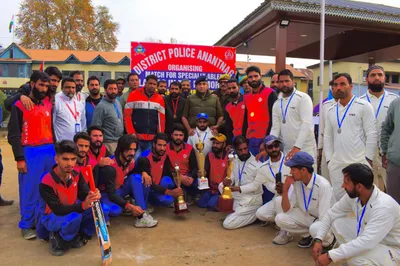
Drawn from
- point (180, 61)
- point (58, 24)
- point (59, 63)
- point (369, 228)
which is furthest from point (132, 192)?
point (58, 24)

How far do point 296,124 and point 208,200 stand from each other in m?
2.02

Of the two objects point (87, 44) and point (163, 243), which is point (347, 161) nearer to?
point (163, 243)

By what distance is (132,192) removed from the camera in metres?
5.00

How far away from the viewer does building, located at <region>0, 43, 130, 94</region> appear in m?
30.4

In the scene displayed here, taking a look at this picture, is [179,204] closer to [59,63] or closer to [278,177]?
[278,177]

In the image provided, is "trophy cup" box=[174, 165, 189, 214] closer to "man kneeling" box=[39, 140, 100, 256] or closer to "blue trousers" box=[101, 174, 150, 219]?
"blue trousers" box=[101, 174, 150, 219]

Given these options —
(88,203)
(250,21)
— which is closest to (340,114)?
(88,203)

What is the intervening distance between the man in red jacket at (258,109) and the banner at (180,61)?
249 centimetres

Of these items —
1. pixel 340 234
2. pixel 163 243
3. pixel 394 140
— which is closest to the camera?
pixel 340 234

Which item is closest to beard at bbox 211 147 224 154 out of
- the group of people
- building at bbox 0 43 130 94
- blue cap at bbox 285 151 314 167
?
the group of people

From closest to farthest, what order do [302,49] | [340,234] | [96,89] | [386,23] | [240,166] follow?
[340,234] < [240,166] < [96,89] < [386,23] < [302,49]

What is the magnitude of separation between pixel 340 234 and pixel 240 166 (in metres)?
2.05

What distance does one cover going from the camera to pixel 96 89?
5613 mm

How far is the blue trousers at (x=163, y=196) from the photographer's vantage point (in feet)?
17.2
